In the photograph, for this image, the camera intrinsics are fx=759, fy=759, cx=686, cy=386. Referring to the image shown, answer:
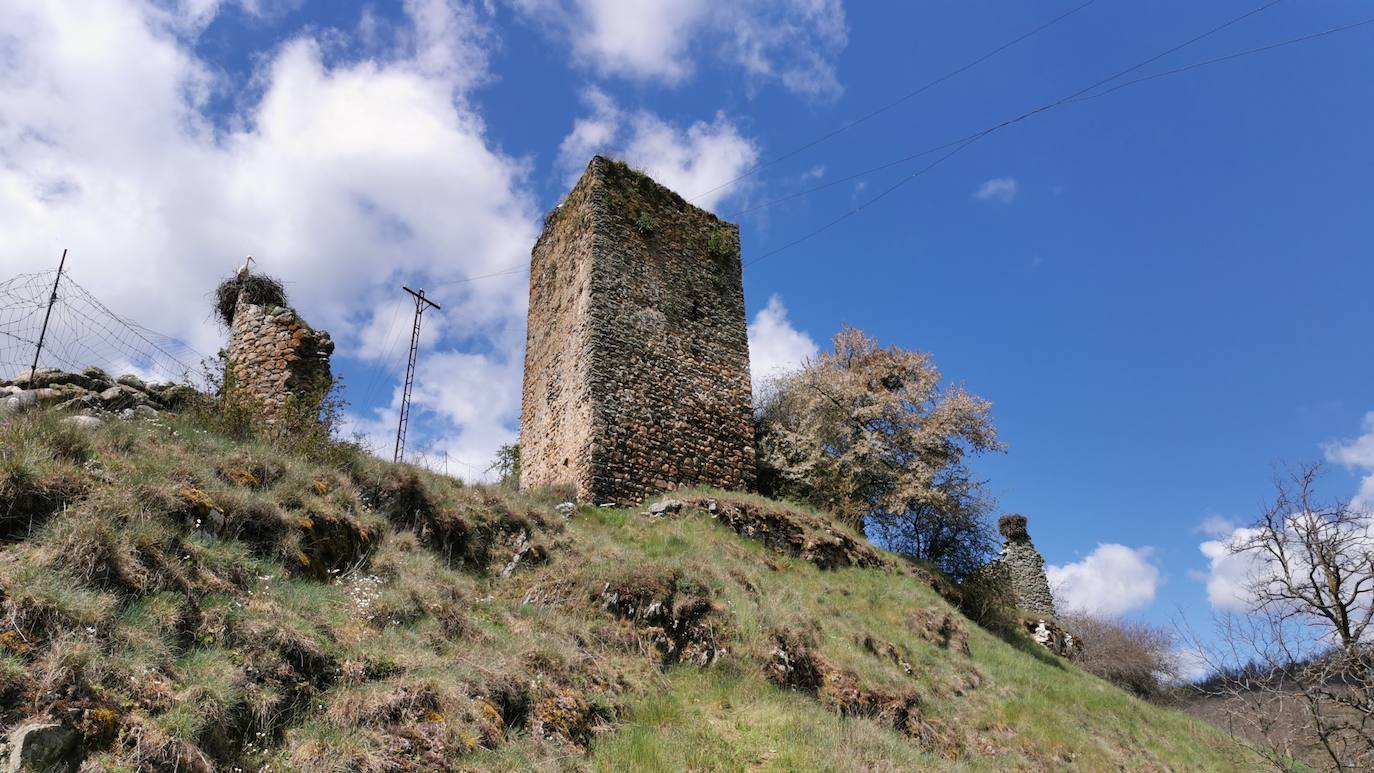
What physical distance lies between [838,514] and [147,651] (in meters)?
14.3

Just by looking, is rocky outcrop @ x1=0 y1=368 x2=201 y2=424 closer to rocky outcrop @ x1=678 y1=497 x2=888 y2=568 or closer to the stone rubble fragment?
the stone rubble fragment

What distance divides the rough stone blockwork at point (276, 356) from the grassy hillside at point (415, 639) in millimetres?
2077

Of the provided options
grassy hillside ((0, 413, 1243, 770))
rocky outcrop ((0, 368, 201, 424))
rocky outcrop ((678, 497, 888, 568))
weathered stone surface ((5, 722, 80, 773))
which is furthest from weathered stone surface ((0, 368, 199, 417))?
rocky outcrop ((678, 497, 888, 568))

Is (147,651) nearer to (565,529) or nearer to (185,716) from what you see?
(185,716)

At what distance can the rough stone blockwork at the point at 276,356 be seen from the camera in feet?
35.6

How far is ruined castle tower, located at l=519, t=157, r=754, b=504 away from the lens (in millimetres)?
14836

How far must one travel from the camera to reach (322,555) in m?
7.66

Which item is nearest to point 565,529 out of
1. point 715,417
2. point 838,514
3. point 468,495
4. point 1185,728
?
point 468,495

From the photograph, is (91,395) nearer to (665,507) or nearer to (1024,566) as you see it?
(665,507)

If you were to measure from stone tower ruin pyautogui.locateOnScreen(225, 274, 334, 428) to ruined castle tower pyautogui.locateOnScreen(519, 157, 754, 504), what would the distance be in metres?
5.01

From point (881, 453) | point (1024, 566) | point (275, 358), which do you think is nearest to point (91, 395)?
point (275, 358)

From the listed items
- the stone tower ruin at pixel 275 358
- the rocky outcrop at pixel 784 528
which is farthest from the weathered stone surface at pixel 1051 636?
the stone tower ruin at pixel 275 358

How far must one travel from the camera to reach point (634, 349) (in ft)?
51.0

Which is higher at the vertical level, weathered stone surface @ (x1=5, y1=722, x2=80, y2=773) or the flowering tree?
the flowering tree
